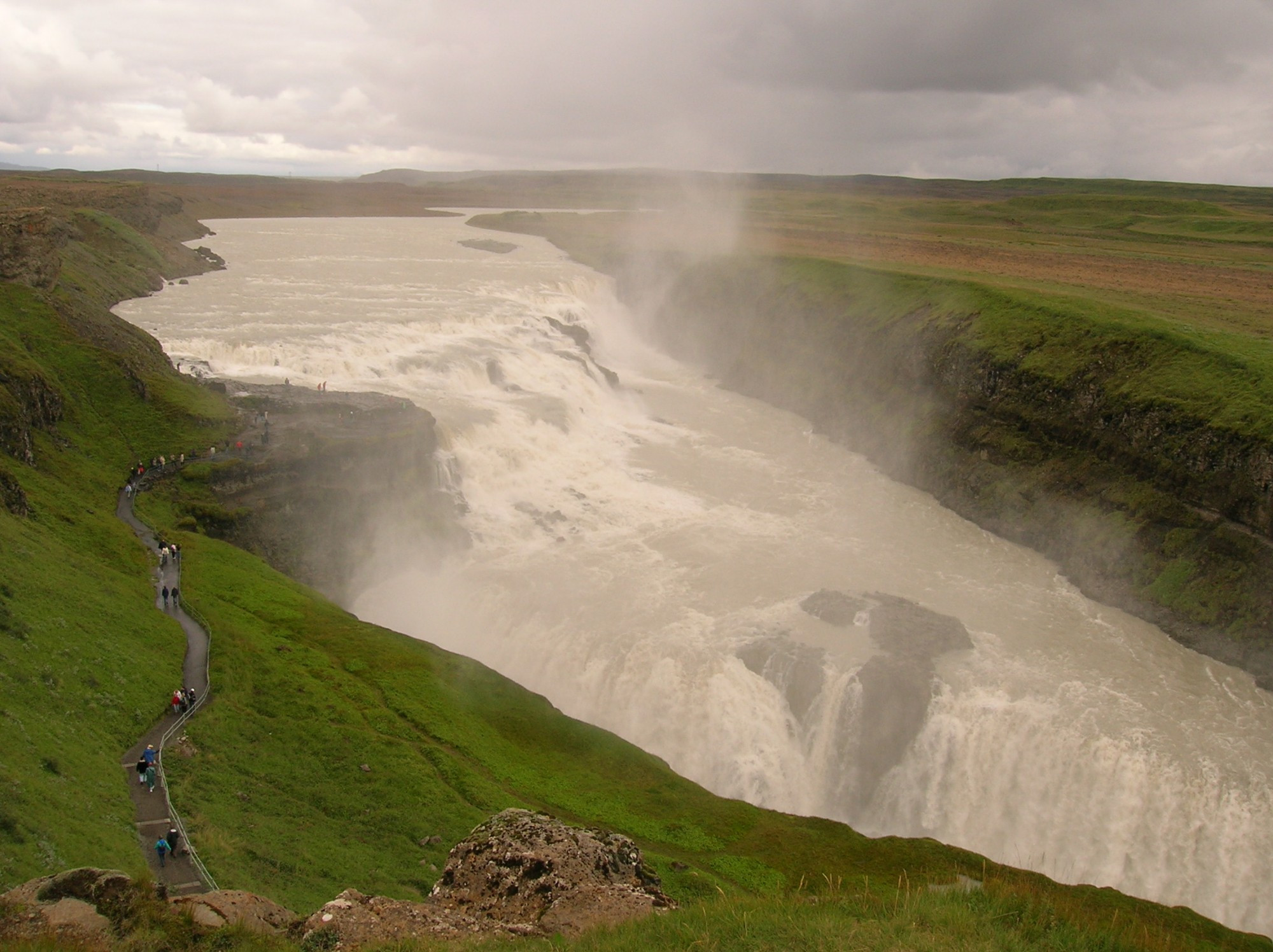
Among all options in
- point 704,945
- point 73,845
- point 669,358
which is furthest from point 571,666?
point 669,358

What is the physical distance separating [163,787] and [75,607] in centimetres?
779

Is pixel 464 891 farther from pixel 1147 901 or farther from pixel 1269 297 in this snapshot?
pixel 1269 297

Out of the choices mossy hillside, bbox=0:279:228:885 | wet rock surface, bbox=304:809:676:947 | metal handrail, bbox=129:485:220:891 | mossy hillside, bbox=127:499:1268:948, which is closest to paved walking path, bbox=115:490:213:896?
metal handrail, bbox=129:485:220:891

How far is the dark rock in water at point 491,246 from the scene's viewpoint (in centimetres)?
10288

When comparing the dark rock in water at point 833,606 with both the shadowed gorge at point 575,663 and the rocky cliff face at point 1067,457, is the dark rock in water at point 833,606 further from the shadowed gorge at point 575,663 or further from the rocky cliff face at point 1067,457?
the rocky cliff face at point 1067,457

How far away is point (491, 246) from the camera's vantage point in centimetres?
10512

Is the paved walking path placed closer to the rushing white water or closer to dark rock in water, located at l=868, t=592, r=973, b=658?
the rushing white water

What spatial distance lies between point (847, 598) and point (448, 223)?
12311 centimetres

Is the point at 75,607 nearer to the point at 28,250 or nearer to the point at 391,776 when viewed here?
the point at 391,776

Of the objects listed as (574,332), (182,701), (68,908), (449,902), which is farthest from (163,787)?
(574,332)

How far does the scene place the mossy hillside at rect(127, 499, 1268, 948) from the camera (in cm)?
1719

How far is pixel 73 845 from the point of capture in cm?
1322

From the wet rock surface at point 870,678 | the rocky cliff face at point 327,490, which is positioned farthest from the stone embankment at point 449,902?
the rocky cliff face at point 327,490

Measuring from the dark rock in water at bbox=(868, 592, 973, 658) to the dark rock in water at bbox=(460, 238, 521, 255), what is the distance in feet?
260
